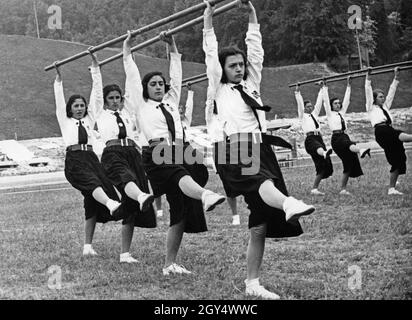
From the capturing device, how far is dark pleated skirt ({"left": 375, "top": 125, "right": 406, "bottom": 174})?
10875 millimetres

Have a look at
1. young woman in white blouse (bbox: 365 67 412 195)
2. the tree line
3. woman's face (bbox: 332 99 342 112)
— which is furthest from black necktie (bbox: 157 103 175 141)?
the tree line

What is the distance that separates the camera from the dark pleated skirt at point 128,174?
21.7 ft

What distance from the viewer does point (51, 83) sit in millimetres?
40281

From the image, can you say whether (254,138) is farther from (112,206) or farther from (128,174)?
(112,206)

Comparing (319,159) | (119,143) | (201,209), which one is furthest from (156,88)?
(319,159)

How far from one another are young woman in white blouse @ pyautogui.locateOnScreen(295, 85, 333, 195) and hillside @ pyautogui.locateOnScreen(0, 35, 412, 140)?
69.4ft

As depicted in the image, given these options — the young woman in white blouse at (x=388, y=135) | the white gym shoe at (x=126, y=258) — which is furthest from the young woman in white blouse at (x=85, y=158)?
the young woman in white blouse at (x=388, y=135)

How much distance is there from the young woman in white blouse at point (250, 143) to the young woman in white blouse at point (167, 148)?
88 centimetres

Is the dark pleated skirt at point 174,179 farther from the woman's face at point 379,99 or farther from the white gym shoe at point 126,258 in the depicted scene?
the woman's face at point 379,99

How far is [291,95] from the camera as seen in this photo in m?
42.6
